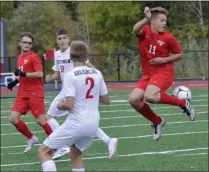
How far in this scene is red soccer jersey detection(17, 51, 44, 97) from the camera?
12.0m

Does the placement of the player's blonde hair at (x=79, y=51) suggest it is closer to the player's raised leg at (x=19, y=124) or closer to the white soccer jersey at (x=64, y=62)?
the white soccer jersey at (x=64, y=62)

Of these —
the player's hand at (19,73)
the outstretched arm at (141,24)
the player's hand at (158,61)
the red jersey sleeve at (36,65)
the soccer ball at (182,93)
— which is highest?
the outstretched arm at (141,24)

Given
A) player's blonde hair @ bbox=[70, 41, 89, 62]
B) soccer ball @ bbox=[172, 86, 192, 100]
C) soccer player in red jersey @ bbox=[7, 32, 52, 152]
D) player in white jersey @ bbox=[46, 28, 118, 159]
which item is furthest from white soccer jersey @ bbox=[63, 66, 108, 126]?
soccer player in red jersey @ bbox=[7, 32, 52, 152]

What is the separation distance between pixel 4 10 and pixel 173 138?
1203 inches

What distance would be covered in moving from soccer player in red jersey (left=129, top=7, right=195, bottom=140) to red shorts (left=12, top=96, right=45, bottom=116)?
102 inches

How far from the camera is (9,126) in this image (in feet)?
60.4

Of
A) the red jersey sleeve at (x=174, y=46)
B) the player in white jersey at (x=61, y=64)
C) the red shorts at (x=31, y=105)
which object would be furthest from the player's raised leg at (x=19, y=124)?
the red jersey sleeve at (x=174, y=46)

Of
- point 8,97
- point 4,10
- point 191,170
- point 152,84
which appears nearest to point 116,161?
point 191,170

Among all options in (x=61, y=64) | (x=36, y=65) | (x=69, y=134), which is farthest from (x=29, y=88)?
(x=69, y=134)

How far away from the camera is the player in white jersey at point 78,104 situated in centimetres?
780

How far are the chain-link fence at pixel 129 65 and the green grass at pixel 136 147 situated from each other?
536 inches

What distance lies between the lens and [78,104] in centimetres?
791

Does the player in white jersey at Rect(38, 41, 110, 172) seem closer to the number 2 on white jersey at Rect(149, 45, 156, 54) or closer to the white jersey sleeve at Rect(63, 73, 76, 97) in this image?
the white jersey sleeve at Rect(63, 73, 76, 97)

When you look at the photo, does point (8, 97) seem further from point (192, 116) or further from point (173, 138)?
point (192, 116)
